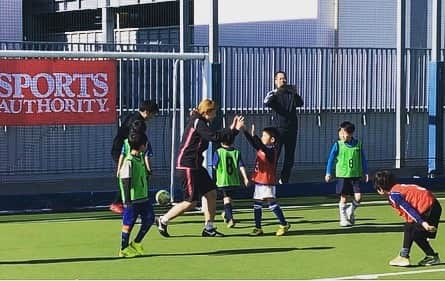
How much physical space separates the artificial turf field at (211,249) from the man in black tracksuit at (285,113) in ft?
10.3

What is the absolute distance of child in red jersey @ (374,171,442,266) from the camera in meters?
10.7

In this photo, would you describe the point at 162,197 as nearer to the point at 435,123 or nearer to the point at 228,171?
the point at 228,171

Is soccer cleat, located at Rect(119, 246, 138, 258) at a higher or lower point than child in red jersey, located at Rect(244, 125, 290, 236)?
lower

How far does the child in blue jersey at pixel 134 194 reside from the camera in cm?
1143

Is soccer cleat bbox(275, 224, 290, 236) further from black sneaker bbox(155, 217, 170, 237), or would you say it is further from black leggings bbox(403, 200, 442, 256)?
black leggings bbox(403, 200, 442, 256)

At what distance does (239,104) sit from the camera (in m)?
21.0

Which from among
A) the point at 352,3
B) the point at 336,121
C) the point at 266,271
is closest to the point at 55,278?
the point at 266,271

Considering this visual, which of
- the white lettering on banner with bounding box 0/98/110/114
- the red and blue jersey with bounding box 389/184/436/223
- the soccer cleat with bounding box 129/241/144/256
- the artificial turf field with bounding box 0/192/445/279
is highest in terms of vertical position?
the white lettering on banner with bounding box 0/98/110/114

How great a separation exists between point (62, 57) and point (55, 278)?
6.49 meters

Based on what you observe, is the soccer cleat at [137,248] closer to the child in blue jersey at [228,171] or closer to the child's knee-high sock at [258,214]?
the child's knee-high sock at [258,214]

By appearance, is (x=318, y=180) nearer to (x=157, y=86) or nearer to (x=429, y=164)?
(x=429, y=164)

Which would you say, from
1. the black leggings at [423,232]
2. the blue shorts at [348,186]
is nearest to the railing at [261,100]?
the blue shorts at [348,186]

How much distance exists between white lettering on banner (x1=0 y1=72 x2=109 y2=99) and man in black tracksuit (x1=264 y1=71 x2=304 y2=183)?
127 inches

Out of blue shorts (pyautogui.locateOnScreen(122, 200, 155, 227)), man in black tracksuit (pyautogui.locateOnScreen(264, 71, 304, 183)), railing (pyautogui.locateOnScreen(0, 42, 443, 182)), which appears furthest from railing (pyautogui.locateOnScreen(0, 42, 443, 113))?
blue shorts (pyautogui.locateOnScreen(122, 200, 155, 227))
